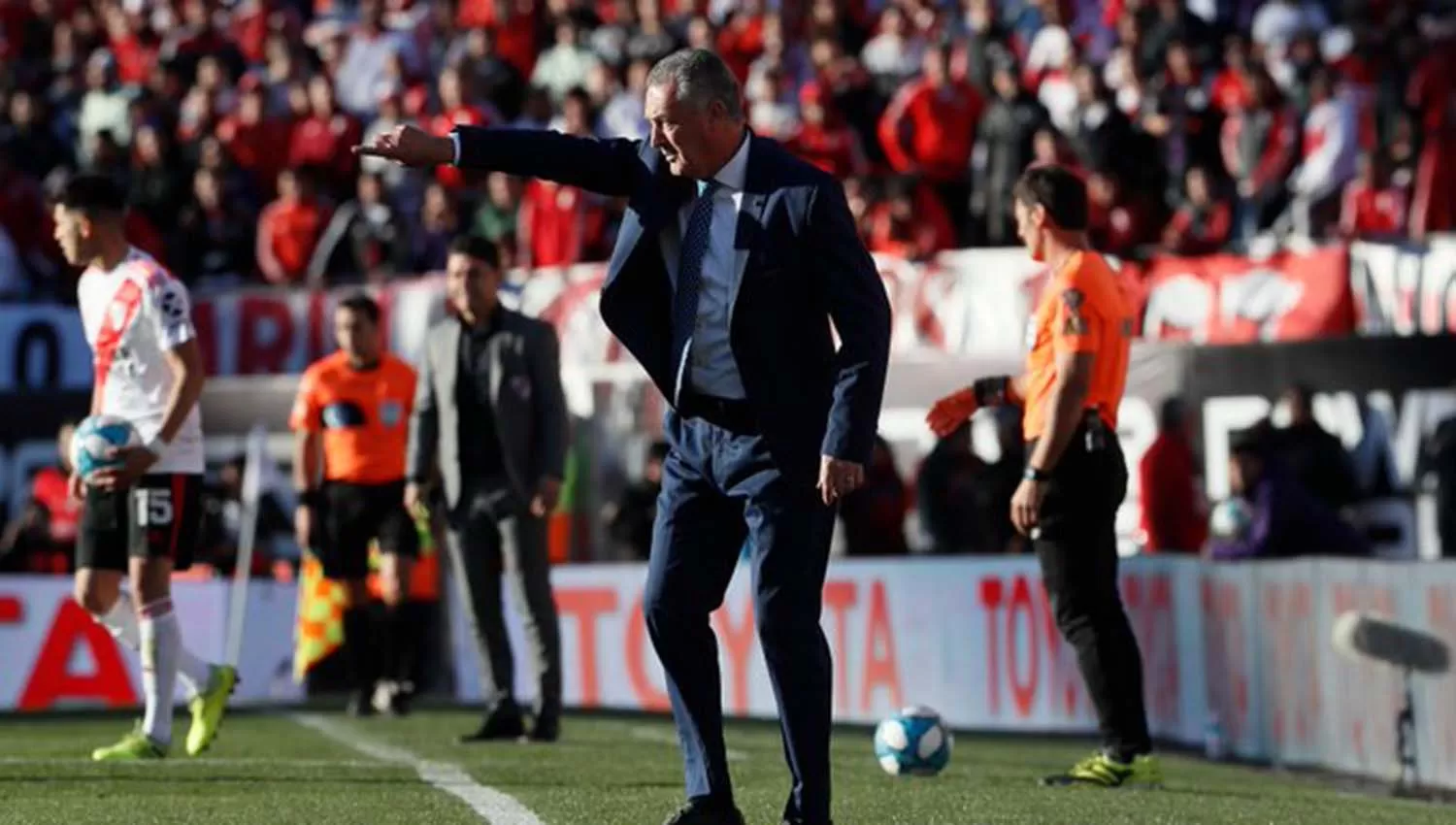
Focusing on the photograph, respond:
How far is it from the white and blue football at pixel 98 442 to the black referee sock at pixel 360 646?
4750mm

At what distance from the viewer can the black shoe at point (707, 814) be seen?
848cm

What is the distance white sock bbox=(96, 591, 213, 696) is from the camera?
41.2 ft

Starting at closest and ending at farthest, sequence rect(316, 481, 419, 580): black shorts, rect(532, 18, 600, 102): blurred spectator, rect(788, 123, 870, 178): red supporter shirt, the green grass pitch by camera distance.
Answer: the green grass pitch < rect(316, 481, 419, 580): black shorts < rect(788, 123, 870, 178): red supporter shirt < rect(532, 18, 600, 102): blurred spectator

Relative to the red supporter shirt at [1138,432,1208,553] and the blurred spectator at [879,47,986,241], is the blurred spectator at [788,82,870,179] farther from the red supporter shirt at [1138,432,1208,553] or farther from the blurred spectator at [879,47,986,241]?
the red supporter shirt at [1138,432,1208,553]

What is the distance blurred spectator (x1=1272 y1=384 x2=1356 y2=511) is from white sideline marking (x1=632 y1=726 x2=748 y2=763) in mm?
5246

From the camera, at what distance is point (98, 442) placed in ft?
39.2

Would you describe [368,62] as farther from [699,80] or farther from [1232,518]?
[699,80]

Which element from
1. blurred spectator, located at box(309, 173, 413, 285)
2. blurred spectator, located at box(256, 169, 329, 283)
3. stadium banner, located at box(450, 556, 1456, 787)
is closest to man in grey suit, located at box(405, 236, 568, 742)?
stadium banner, located at box(450, 556, 1456, 787)

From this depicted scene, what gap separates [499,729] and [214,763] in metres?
2.11

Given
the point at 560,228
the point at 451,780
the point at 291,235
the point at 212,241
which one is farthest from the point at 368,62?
the point at 451,780

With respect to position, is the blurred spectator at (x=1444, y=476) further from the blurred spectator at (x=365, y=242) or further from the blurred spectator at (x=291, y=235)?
the blurred spectator at (x=291, y=235)

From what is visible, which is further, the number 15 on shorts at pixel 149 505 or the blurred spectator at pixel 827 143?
the blurred spectator at pixel 827 143

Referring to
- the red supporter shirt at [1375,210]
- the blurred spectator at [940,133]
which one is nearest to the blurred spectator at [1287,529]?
the red supporter shirt at [1375,210]

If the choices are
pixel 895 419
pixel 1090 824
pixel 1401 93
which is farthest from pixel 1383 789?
pixel 1401 93
